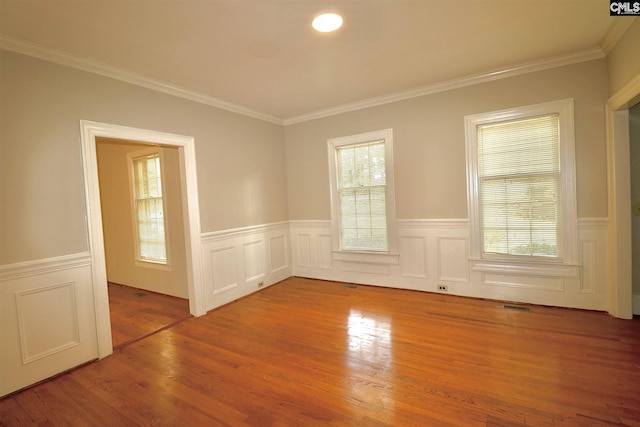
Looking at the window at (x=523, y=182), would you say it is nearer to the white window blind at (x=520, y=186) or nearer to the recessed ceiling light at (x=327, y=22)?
the white window blind at (x=520, y=186)

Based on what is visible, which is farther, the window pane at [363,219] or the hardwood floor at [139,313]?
the window pane at [363,219]

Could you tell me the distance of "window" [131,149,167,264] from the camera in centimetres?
438

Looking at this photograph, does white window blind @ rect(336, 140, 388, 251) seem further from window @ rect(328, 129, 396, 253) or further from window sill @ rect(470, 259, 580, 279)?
window sill @ rect(470, 259, 580, 279)

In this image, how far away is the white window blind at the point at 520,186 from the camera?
321 cm

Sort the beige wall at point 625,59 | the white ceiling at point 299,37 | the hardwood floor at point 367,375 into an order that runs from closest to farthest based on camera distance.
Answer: the hardwood floor at point 367,375, the white ceiling at point 299,37, the beige wall at point 625,59

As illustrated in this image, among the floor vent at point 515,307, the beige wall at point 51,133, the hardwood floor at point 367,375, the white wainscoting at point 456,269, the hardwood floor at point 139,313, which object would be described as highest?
the beige wall at point 51,133

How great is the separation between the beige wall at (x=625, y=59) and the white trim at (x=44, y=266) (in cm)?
483

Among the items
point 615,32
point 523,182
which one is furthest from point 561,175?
point 615,32

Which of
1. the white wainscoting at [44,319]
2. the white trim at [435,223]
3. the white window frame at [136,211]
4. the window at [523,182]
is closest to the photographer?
the white wainscoting at [44,319]

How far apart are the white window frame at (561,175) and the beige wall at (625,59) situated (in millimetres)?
373

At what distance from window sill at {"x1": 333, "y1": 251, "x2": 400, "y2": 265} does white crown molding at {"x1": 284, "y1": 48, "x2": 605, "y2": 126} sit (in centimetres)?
214

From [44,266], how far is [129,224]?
2560mm

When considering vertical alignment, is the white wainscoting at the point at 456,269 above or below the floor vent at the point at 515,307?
above

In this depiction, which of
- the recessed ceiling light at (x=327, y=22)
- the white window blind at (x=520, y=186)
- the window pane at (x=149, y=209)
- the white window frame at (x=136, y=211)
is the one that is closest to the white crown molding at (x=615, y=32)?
the white window blind at (x=520, y=186)
